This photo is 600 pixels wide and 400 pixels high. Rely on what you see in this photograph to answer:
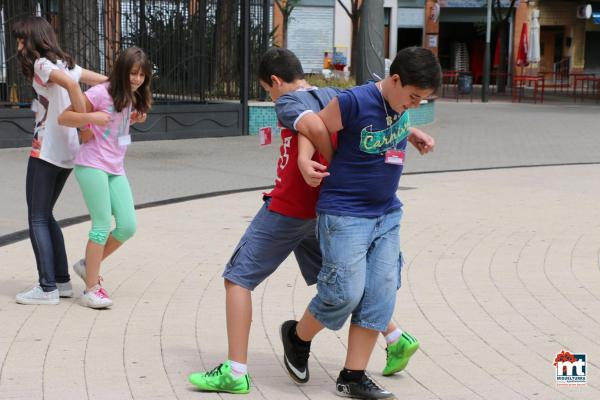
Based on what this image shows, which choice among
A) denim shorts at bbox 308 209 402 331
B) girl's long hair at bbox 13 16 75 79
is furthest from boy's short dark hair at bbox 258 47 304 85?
girl's long hair at bbox 13 16 75 79

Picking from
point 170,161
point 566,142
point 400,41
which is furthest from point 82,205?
point 400,41

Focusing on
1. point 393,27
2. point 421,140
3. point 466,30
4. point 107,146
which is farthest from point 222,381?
point 466,30

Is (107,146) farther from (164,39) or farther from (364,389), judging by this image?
(164,39)

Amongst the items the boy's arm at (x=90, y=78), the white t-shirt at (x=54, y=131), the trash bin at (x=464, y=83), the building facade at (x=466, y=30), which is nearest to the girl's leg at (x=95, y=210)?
the white t-shirt at (x=54, y=131)

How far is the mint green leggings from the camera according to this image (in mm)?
5594

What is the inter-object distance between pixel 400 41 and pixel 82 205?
1404 inches

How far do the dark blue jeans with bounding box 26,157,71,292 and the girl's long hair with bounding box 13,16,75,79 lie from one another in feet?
1.77

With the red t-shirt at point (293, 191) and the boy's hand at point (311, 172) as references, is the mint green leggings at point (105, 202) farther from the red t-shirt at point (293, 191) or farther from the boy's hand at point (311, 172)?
the boy's hand at point (311, 172)

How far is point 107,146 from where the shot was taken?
18.4 ft

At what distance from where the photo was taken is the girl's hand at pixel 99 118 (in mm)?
5395

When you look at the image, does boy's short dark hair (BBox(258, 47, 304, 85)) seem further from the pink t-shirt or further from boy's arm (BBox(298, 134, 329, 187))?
the pink t-shirt

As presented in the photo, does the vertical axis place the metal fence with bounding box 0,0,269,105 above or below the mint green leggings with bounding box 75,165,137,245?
above

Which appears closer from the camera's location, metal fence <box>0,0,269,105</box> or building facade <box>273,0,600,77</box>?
metal fence <box>0,0,269,105</box>

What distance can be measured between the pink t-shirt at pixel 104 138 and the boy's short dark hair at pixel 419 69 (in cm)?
214
